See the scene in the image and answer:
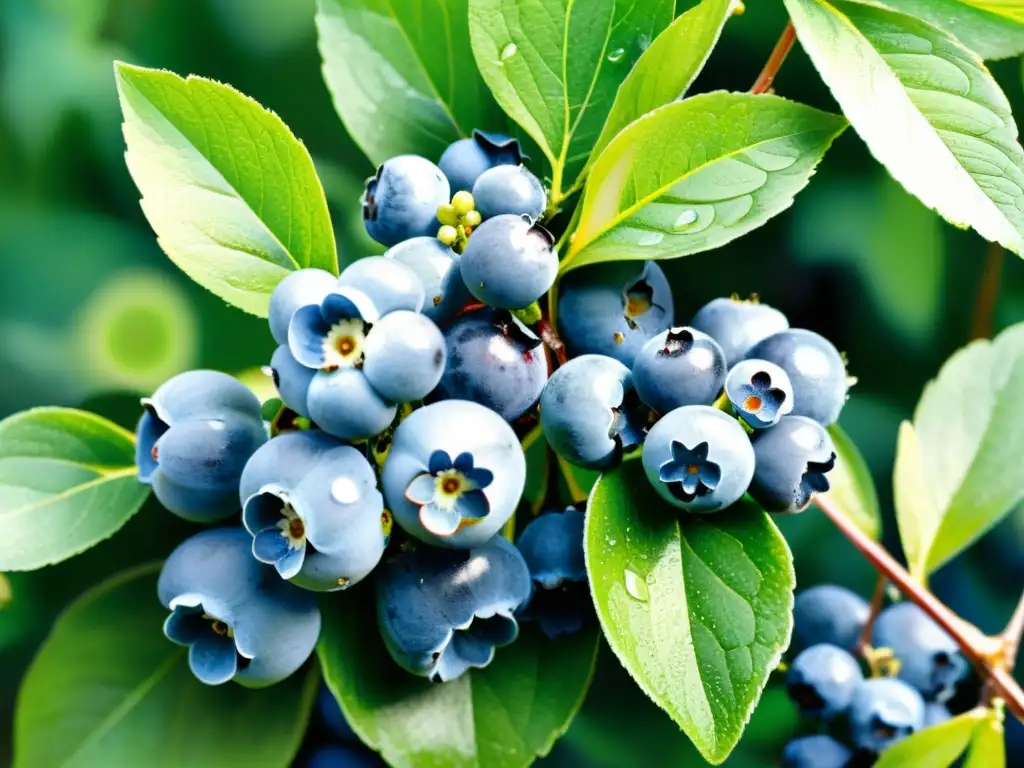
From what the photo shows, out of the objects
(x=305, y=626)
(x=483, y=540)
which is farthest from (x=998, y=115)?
(x=305, y=626)

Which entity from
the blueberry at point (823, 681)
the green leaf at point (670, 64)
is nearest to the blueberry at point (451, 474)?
the green leaf at point (670, 64)

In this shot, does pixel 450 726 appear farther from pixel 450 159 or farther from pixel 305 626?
pixel 450 159

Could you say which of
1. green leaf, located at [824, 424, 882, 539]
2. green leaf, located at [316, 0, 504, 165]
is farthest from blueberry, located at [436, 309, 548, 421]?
green leaf, located at [824, 424, 882, 539]

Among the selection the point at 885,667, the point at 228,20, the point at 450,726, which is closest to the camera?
the point at 450,726

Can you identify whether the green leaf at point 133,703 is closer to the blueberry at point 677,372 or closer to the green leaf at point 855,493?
the blueberry at point 677,372

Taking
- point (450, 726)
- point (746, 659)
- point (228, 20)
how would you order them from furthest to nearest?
point (228, 20), point (450, 726), point (746, 659)

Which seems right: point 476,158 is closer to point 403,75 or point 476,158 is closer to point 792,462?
point 403,75

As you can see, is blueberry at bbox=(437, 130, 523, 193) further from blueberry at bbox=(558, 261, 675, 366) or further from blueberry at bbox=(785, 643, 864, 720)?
blueberry at bbox=(785, 643, 864, 720)
